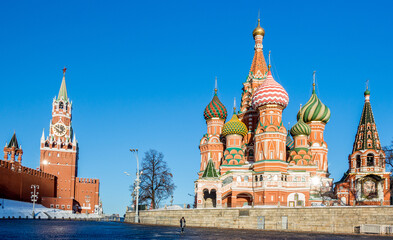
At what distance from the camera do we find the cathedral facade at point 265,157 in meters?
51.7

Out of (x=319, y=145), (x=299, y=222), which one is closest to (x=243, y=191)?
(x=319, y=145)

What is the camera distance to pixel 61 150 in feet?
A: 337

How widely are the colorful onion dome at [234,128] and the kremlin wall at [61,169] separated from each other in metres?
42.0

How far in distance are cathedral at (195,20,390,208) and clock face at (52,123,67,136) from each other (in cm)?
5395

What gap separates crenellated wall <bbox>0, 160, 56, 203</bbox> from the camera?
6812 centimetres

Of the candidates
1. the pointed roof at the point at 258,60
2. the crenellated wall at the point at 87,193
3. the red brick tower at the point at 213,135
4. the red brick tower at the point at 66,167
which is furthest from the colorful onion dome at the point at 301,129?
the crenellated wall at the point at 87,193

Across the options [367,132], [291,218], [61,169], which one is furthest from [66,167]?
[291,218]

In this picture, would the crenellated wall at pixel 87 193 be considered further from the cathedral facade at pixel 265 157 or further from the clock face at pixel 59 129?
the cathedral facade at pixel 265 157

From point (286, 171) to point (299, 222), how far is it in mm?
18662

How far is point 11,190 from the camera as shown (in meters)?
70.7

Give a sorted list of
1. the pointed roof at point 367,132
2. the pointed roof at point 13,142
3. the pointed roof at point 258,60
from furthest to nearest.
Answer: the pointed roof at point 13,142 → the pointed roof at point 258,60 → the pointed roof at point 367,132

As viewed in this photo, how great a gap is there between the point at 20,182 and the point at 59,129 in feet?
107

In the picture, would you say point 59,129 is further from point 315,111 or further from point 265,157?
point 265,157

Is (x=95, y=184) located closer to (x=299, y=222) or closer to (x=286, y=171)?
(x=286, y=171)
